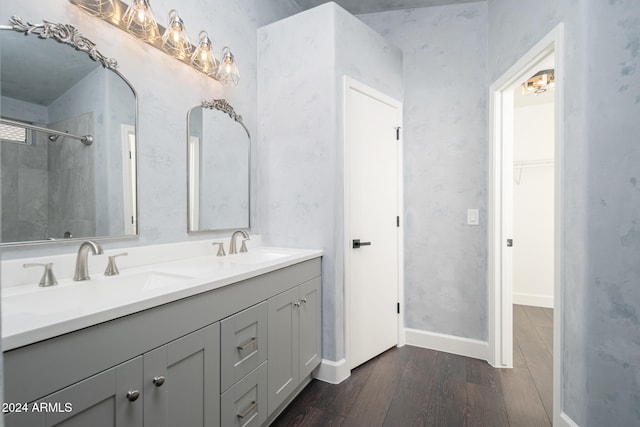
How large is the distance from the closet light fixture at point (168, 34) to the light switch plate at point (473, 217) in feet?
6.76

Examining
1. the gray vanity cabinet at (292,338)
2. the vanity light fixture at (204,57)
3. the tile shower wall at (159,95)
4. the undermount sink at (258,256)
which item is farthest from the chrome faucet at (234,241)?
the vanity light fixture at (204,57)

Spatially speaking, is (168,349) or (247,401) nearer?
(168,349)

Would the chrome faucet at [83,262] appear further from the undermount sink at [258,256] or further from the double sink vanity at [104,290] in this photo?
the undermount sink at [258,256]

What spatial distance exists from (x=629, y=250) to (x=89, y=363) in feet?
6.76

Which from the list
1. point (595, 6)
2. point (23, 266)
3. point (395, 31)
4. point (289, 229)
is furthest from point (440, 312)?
point (23, 266)

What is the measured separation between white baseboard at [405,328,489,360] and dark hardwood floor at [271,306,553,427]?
0.20ft

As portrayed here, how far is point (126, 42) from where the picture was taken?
1640 mm

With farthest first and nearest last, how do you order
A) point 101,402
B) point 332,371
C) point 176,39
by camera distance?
point 332,371 < point 176,39 < point 101,402

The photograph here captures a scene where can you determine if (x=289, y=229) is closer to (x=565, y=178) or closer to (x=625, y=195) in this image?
(x=565, y=178)

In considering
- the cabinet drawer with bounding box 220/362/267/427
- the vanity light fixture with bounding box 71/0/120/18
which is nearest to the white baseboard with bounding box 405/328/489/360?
the cabinet drawer with bounding box 220/362/267/427

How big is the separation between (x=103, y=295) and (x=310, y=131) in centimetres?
158

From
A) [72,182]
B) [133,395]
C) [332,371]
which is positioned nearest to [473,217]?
[332,371]

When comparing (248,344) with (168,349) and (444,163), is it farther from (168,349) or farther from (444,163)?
(444,163)

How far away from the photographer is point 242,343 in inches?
59.7
